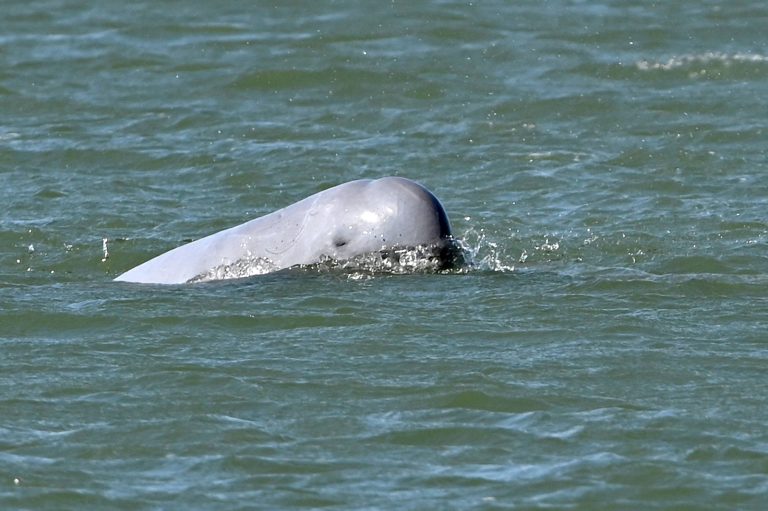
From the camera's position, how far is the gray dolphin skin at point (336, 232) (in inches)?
438

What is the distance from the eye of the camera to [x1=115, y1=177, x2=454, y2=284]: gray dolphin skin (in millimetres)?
11125

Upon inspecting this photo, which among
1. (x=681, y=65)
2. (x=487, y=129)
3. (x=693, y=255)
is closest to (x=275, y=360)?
(x=693, y=255)

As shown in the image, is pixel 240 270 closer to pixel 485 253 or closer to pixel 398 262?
pixel 398 262

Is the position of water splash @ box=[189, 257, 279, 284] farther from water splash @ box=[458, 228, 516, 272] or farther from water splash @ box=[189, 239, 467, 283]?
water splash @ box=[458, 228, 516, 272]

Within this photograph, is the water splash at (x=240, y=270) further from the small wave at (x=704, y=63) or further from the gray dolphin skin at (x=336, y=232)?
the small wave at (x=704, y=63)

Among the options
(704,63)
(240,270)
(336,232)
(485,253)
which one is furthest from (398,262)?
(704,63)

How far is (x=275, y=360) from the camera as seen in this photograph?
32.2 ft

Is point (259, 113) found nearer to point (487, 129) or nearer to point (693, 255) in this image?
point (487, 129)

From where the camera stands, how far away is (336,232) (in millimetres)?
11336

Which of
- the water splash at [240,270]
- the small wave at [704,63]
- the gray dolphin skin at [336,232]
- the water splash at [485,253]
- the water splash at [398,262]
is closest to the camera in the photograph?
the gray dolphin skin at [336,232]

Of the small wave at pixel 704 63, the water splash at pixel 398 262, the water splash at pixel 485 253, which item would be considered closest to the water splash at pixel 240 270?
the water splash at pixel 398 262

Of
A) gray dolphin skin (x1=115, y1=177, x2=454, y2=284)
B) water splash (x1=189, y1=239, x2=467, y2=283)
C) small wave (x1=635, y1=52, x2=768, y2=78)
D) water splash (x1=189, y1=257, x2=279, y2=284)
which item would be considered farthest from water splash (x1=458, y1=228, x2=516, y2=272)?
small wave (x1=635, y1=52, x2=768, y2=78)

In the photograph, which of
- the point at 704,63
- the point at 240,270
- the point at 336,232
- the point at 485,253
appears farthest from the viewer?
the point at 704,63

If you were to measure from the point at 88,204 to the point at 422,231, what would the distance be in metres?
4.98
